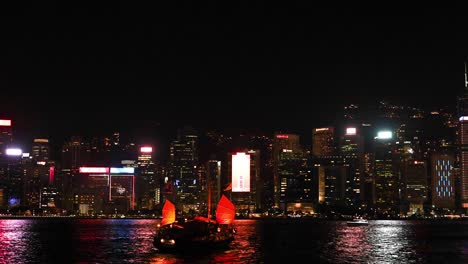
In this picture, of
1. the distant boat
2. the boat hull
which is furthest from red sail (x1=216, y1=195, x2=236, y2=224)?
the boat hull

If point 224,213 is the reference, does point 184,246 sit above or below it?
below

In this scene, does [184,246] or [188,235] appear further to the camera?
[188,235]

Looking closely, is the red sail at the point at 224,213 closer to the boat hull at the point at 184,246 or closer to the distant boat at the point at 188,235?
the distant boat at the point at 188,235

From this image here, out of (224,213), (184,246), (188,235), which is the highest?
(224,213)

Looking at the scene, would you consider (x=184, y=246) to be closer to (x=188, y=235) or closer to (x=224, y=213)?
(x=188, y=235)

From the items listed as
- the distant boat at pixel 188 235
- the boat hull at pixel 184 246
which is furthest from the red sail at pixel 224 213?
the boat hull at pixel 184 246

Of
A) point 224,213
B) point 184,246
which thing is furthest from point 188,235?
point 224,213

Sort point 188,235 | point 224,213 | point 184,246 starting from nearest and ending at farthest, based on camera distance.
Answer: point 184,246, point 188,235, point 224,213

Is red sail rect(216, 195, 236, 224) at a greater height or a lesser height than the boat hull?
greater

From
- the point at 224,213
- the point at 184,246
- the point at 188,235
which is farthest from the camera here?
the point at 224,213

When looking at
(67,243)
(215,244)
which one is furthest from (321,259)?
(67,243)

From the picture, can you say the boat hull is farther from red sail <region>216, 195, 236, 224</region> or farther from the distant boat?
red sail <region>216, 195, 236, 224</region>

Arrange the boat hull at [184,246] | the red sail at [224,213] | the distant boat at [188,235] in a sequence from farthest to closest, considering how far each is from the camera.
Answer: the red sail at [224,213] → the distant boat at [188,235] → the boat hull at [184,246]

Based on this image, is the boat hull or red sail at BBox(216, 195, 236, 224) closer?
the boat hull
